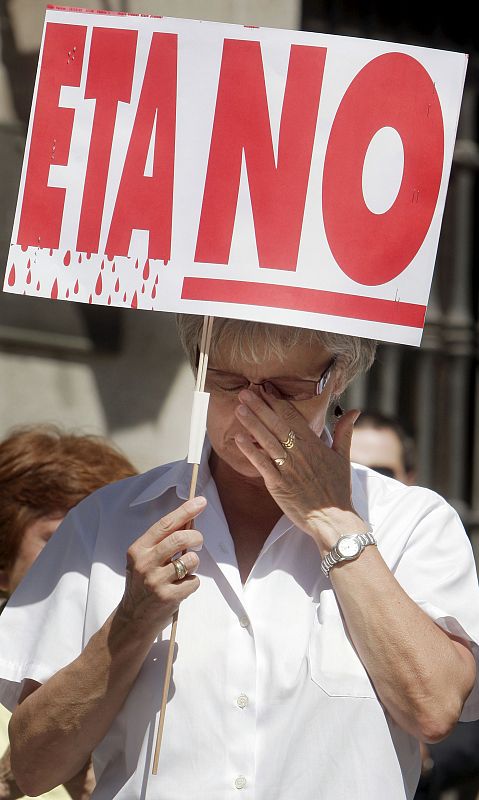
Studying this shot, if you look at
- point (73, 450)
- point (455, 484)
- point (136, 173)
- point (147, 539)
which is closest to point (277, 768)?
point (147, 539)

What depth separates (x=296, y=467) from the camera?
2.21 meters

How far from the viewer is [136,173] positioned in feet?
7.45

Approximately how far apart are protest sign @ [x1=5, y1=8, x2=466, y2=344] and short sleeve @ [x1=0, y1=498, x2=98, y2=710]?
1.44 ft

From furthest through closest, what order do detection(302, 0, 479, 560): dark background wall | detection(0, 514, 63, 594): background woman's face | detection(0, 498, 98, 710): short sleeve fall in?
detection(302, 0, 479, 560): dark background wall < detection(0, 514, 63, 594): background woman's face < detection(0, 498, 98, 710): short sleeve

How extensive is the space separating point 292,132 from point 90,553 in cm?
81

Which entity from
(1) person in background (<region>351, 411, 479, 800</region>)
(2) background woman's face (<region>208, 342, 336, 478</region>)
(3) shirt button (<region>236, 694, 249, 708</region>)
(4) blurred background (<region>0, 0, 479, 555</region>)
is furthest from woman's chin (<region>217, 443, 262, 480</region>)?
(4) blurred background (<region>0, 0, 479, 555</region>)

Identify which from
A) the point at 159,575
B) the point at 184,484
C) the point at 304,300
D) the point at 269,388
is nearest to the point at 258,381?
the point at 269,388

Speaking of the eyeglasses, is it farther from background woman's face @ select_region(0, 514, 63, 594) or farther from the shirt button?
background woman's face @ select_region(0, 514, 63, 594)

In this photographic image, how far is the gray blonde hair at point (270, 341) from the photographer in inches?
88.4

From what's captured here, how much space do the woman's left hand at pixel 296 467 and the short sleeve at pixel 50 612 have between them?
0.37 m

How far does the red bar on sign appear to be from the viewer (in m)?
2.21

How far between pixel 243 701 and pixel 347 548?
297mm

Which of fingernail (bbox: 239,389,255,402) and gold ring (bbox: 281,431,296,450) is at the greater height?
fingernail (bbox: 239,389,255,402)

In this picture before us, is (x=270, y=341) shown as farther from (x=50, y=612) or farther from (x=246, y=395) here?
(x=50, y=612)
